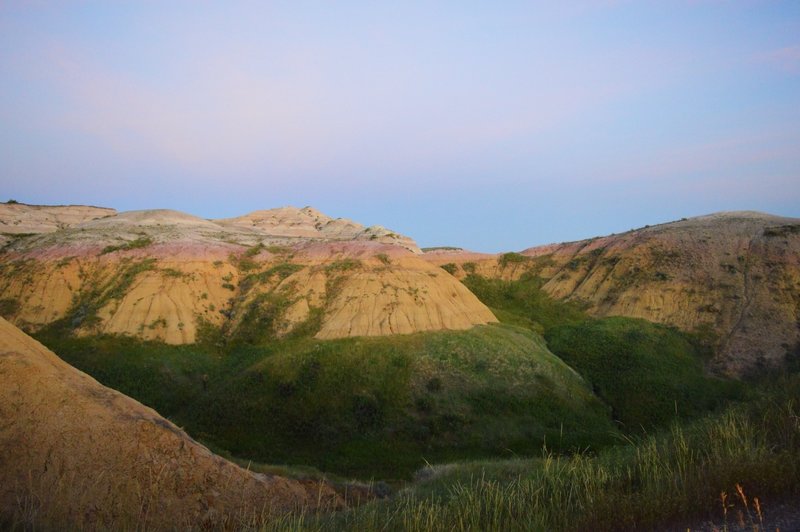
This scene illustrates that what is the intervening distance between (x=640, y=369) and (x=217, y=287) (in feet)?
128

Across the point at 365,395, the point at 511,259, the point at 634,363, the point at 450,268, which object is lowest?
the point at 634,363

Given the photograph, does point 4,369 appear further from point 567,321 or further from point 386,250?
point 567,321

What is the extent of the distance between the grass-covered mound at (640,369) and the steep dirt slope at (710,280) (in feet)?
9.28

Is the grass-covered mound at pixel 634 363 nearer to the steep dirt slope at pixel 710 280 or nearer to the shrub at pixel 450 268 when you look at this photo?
the steep dirt slope at pixel 710 280

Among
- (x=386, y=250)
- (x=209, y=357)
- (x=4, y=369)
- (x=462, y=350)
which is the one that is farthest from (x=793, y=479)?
(x=386, y=250)

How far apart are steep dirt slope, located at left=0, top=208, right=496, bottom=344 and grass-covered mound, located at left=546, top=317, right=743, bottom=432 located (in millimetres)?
8756

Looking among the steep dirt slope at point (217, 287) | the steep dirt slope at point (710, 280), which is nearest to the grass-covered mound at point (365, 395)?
the steep dirt slope at point (217, 287)

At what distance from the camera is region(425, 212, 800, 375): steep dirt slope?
4284 cm

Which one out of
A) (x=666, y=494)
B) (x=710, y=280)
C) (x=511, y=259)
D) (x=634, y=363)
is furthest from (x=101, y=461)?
(x=511, y=259)

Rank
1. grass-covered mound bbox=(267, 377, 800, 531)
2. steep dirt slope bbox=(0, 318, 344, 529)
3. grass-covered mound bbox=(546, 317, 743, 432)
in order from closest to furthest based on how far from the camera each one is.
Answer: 1. grass-covered mound bbox=(267, 377, 800, 531)
2. steep dirt slope bbox=(0, 318, 344, 529)
3. grass-covered mound bbox=(546, 317, 743, 432)

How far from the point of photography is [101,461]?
13836 millimetres

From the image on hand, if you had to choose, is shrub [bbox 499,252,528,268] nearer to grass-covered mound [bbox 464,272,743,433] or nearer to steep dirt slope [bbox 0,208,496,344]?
grass-covered mound [bbox 464,272,743,433]

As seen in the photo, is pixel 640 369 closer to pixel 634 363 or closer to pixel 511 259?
pixel 634 363

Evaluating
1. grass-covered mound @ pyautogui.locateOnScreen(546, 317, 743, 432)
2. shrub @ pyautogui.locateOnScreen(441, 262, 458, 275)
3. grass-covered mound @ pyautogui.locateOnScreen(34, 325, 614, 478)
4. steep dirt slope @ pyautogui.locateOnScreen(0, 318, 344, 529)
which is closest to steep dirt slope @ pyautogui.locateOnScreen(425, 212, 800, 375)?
grass-covered mound @ pyautogui.locateOnScreen(546, 317, 743, 432)
